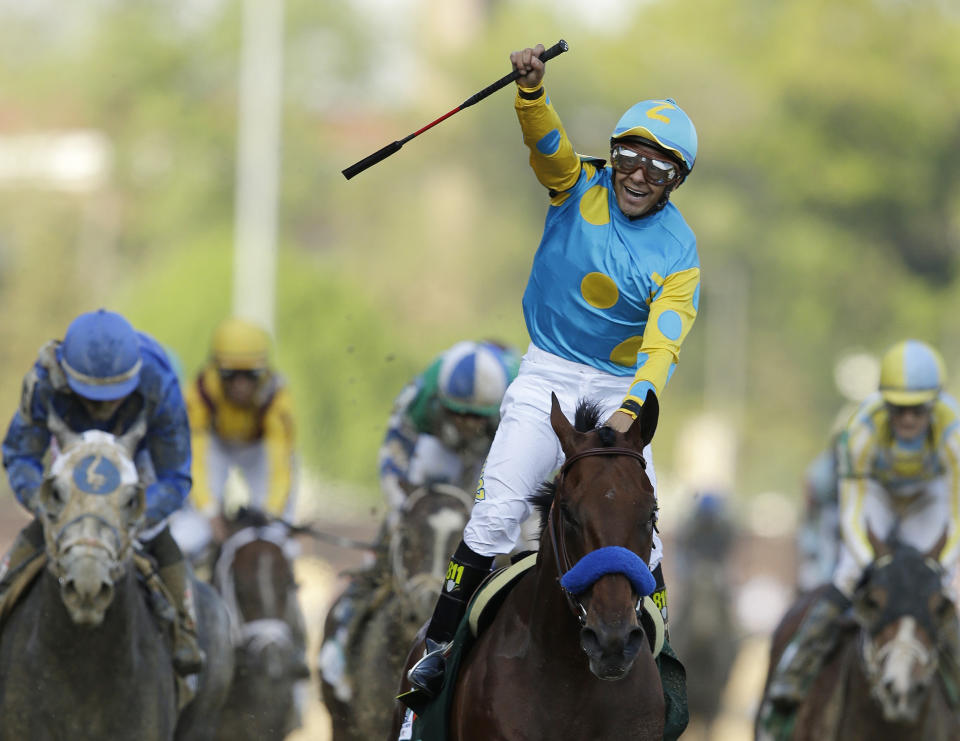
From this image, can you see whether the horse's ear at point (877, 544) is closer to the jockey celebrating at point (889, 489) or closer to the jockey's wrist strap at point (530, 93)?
the jockey celebrating at point (889, 489)

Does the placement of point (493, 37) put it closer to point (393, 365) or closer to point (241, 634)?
point (393, 365)

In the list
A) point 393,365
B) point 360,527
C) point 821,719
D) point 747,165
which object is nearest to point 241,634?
point 821,719

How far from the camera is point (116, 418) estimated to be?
805cm

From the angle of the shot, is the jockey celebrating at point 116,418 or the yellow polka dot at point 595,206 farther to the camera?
the jockey celebrating at point 116,418

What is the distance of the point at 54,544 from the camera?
23.4 feet

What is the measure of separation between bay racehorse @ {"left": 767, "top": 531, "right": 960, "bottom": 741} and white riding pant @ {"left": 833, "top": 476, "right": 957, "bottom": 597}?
0.98 meters

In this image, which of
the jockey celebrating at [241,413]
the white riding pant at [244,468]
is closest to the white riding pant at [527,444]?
the jockey celebrating at [241,413]

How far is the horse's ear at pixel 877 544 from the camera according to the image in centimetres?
1030

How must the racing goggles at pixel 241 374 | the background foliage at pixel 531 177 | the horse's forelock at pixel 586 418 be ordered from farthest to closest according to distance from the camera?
the background foliage at pixel 531 177 → the racing goggles at pixel 241 374 → the horse's forelock at pixel 586 418

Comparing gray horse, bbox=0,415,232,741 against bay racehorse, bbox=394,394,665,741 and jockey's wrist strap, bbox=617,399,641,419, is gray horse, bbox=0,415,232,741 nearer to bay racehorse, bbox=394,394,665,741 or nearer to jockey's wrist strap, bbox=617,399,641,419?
bay racehorse, bbox=394,394,665,741

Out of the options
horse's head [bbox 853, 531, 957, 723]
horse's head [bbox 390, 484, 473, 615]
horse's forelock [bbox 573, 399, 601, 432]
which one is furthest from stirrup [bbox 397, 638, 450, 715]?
horse's head [bbox 853, 531, 957, 723]

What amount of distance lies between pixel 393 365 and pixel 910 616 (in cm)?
3455

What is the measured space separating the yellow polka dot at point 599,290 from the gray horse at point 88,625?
2054mm

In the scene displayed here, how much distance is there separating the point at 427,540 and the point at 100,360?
2.25 metres
